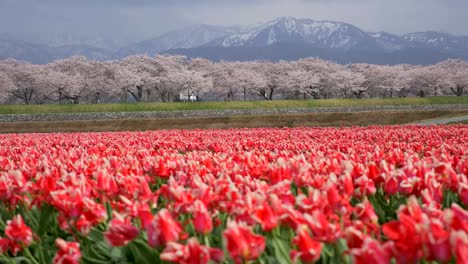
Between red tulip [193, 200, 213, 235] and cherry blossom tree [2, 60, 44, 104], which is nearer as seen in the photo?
red tulip [193, 200, 213, 235]

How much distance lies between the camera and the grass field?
3659 cm

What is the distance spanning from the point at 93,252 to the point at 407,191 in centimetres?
202

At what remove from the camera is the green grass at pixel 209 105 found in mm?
55688

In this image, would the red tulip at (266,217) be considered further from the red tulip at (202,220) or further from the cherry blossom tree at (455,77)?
the cherry blossom tree at (455,77)

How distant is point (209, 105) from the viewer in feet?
196

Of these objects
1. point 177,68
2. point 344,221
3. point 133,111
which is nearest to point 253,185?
point 344,221

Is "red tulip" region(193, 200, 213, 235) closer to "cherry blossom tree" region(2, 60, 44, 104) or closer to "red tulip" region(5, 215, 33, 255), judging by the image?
"red tulip" region(5, 215, 33, 255)

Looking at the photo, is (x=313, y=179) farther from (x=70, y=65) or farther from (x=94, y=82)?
(x=70, y=65)

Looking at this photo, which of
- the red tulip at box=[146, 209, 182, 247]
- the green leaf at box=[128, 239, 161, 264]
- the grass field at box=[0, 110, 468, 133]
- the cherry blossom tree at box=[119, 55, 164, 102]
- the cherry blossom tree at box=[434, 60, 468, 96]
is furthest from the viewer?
the cherry blossom tree at box=[434, 60, 468, 96]

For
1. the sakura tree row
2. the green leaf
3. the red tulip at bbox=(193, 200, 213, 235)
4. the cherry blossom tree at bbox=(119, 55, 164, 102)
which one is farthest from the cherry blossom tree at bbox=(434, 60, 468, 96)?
the red tulip at bbox=(193, 200, 213, 235)

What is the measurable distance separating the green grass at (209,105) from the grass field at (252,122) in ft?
49.7

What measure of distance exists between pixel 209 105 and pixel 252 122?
2217 centimetres

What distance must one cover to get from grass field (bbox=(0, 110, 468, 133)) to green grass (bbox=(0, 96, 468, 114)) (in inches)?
597

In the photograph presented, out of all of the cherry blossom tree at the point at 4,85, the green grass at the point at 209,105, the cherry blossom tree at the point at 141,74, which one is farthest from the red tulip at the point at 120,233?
the cherry blossom tree at the point at 4,85
